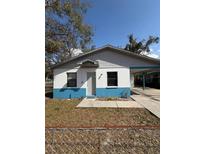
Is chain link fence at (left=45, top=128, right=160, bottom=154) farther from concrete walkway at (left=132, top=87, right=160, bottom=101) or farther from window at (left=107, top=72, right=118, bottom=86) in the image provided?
window at (left=107, top=72, right=118, bottom=86)

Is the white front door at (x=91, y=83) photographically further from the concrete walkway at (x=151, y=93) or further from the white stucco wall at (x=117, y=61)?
the concrete walkway at (x=151, y=93)

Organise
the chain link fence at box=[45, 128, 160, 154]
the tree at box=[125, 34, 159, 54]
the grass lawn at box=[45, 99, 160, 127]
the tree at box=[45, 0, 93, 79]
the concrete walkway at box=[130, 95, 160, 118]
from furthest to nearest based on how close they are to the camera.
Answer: the tree at box=[125, 34, 159, 54] → the tree at box=[45, 0, 93, 79] → the concrete walkway at box=[130, 95, 160, 118] → the grass lawn at box=[45, 99, 160, 127] → the chain link fence at box=[45, 128, 160, 154]

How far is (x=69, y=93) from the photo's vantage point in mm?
12242

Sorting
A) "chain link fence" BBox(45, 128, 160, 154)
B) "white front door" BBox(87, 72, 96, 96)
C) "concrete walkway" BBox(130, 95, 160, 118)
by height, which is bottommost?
"concrete walkway" BBox(130, 95, 160, 118)

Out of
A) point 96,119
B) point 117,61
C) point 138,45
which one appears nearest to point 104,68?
point 117,61

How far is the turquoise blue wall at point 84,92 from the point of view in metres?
12.0

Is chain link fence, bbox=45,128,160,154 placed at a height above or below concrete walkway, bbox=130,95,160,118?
above

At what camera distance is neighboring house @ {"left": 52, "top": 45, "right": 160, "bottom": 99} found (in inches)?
473

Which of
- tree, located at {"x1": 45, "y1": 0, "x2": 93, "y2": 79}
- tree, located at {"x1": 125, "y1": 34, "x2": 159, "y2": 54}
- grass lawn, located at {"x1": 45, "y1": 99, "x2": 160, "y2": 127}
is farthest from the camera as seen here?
tree, located at {"x1": 125, "y1": 34, "x2": 159, "y2": 54}

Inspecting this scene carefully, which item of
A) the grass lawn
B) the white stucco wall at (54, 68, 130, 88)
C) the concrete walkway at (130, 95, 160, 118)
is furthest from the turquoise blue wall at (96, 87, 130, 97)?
the grass lawn
